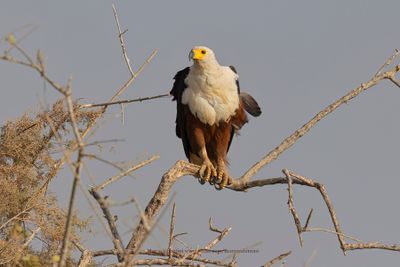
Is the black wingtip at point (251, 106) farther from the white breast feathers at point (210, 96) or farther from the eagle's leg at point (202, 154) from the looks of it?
the eagle's leg at point (202, 154)

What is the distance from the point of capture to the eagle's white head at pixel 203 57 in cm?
785

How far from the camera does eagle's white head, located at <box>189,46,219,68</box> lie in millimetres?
7848

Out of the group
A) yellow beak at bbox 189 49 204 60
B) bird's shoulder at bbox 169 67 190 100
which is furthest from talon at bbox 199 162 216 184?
yellow beak at bbox 189 49 204 60

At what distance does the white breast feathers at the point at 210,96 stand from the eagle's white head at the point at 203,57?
5 cm

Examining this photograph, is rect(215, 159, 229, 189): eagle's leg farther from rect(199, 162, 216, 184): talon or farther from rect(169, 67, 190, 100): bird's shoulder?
rect(169, 67, 190, 100): bird's shoulder

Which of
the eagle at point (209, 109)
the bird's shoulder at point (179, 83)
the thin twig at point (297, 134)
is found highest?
the bird's shoulder at point (179, 83)

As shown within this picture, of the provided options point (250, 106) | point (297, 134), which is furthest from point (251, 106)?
point (297, 134)

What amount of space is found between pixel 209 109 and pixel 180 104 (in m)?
0.34

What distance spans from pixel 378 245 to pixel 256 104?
2.66 meters

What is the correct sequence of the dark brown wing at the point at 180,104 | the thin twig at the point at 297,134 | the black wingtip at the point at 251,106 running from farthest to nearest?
the black wingtip at the point at 251,106, the dark brown wing at the point at 180,104, the thin twig at the point at 297,134

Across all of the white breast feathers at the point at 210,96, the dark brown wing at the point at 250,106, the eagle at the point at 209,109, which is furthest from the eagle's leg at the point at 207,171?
the dark brown wing at the point at 250,106

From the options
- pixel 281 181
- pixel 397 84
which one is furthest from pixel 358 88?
pixel 281 181

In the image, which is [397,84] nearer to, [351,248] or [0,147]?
[351,248]

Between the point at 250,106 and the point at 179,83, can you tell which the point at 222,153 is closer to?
the point at 250,106
